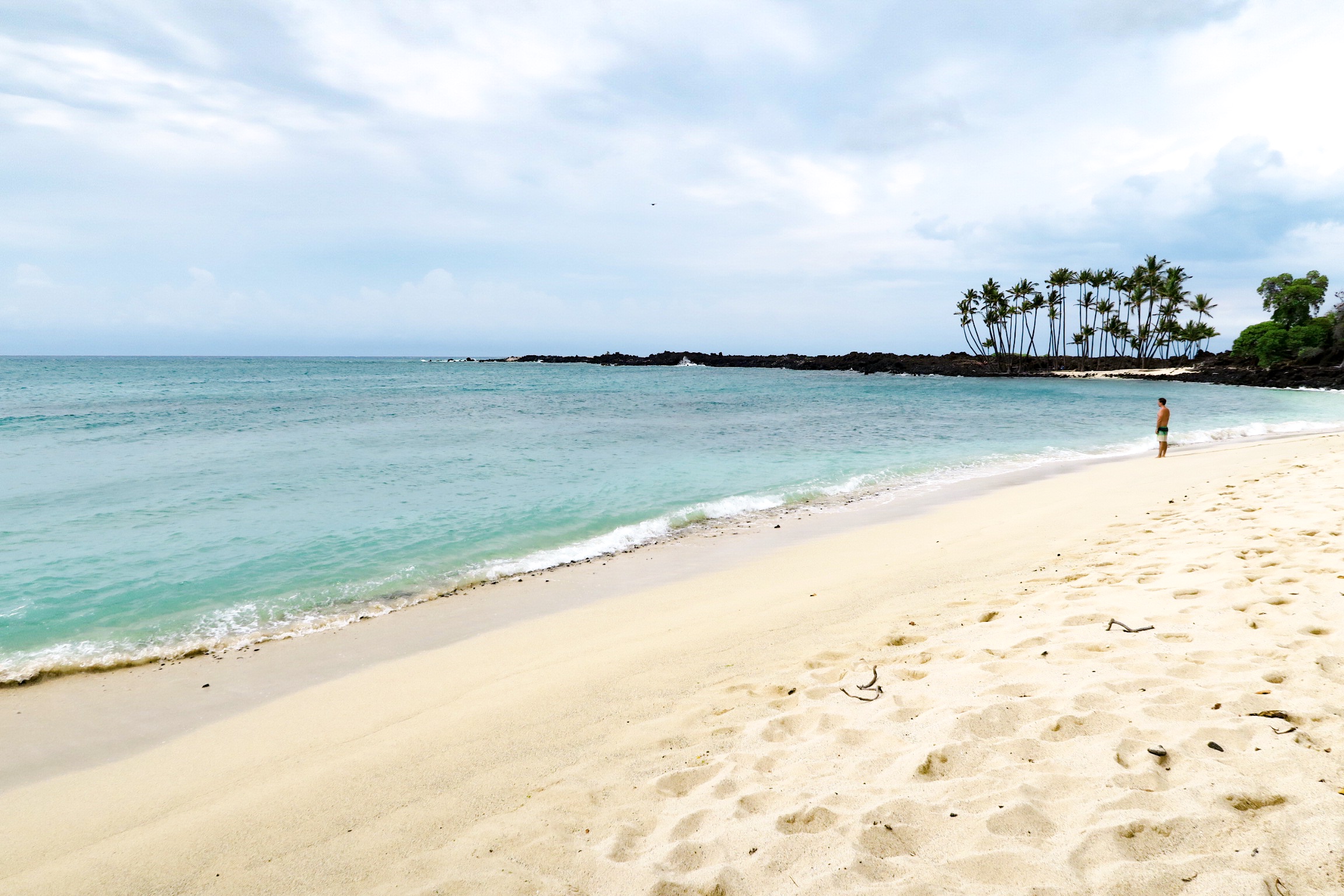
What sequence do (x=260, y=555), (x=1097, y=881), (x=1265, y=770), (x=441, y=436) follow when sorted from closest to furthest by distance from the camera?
(x=1097, y=881) < (x=1265, y=770) < (x=260, y=555) < (x=441, y=436)

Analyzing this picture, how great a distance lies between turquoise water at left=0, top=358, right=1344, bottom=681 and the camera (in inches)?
300

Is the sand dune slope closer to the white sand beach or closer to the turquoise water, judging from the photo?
the white sand beach

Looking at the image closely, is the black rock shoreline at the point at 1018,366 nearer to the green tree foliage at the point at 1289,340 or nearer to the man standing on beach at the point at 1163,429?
the green tree foliage at the point at 1289,340

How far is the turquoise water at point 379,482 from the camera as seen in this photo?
7613 millimetres

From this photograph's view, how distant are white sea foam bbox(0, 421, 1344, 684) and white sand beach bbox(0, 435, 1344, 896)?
703 millimetres

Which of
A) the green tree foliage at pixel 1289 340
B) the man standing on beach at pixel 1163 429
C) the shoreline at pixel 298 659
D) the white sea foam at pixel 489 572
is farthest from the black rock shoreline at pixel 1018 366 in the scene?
the shoreline at pixel 298 659

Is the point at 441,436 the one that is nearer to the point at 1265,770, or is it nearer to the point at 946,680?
the point at 946,680

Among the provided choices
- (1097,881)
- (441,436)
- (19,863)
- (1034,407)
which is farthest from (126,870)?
(1034,407)

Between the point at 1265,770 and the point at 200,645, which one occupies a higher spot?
the point at 1265,770

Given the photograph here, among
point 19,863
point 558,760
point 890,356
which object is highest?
point 890,356

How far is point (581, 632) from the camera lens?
249 inches

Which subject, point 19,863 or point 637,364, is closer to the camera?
point 19,863

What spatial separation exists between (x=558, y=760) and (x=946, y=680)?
258cm

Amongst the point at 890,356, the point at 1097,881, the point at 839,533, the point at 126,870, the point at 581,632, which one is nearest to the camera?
the point at 1097,881
